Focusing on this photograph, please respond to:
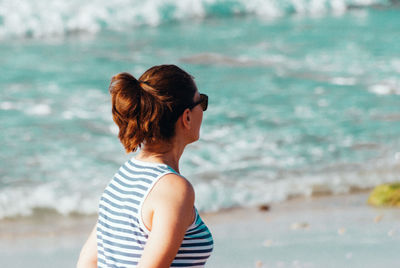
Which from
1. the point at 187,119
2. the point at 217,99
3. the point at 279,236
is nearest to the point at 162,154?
the point at 187,119

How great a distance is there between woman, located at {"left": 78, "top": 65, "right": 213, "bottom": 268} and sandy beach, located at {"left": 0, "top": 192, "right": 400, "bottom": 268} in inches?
91.7

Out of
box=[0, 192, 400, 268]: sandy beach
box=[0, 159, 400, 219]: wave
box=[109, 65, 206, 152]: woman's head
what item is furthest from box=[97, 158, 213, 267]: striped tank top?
box=[0, 159, 400, 219]: wave

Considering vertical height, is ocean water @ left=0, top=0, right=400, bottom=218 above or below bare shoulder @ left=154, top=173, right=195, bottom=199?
below

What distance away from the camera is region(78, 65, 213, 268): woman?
6.69 ft

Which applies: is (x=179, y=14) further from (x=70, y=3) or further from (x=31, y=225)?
(x=31, y=225)

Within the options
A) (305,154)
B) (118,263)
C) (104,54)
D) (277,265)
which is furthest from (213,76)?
(118,263)

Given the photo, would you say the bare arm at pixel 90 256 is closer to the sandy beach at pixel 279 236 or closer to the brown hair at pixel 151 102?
the brown hair at pixel 151 102

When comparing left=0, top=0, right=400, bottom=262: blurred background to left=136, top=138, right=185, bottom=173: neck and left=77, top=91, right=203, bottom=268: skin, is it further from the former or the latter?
left=77, top=91, right=203, bottom=268: skin

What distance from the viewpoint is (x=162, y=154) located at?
2240 millimetres

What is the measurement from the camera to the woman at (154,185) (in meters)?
2.04

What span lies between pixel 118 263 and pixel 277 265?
2.38 metres

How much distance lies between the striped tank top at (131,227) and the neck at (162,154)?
0.10 feet

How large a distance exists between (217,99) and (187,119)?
7.79 meters

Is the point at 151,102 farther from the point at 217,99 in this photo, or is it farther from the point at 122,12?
the point at 122,12
